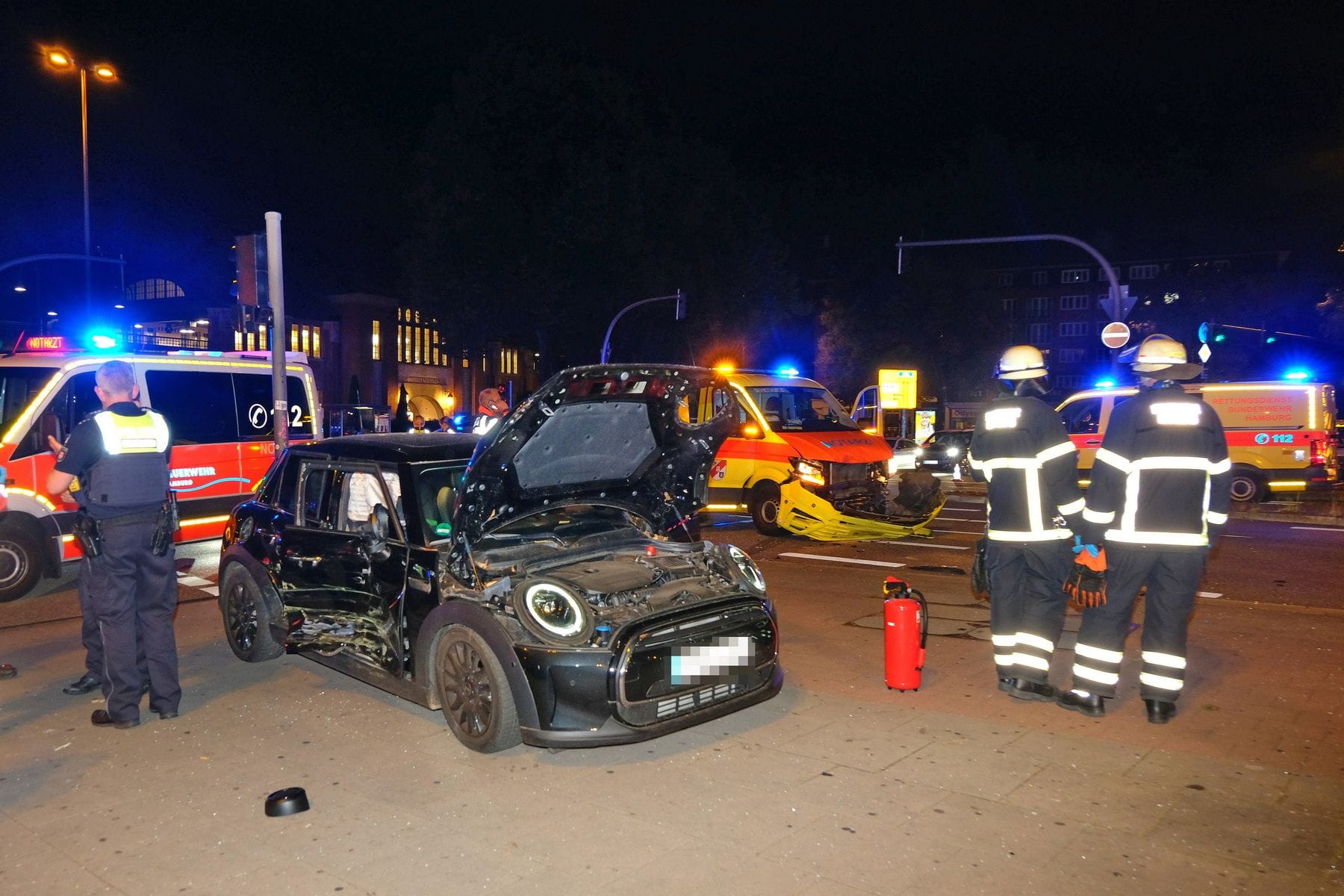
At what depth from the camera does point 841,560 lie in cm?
1075

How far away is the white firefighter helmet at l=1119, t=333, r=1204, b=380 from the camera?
5.31m

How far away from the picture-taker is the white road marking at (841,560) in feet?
34.0

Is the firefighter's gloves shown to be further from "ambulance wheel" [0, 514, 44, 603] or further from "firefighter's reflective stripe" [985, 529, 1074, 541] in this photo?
"ambulance wheel" [0, 514, 44, 603]

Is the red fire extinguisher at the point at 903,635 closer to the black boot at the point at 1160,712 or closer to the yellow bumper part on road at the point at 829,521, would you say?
the black boot at the point at 1160,712

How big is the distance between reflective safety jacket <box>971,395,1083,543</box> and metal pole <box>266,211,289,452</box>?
767 centimetres

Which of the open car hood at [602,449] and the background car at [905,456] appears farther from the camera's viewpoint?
the background car at [905,456]

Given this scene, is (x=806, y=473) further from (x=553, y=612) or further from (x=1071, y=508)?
(x=553, y=612)

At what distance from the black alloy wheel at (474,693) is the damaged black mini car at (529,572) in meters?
0.01

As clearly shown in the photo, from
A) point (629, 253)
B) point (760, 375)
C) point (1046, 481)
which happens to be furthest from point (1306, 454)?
point (629, 253)

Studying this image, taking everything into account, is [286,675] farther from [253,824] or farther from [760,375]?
[760,375]

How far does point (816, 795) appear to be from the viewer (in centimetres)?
430

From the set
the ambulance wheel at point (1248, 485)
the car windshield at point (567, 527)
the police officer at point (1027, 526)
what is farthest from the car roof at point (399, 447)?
the ambulance wheel at point (1248, 485)

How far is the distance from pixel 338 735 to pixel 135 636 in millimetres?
1368

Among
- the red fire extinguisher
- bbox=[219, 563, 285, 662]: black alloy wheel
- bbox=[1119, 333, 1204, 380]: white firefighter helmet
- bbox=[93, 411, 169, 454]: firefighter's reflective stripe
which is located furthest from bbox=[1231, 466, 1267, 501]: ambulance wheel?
bbox=[93, 411, 169, 454]: firefighter's reflective stripe
